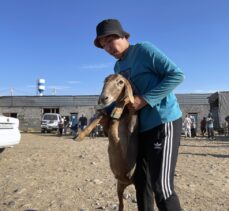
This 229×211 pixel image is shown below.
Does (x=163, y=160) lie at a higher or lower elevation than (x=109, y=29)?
lower

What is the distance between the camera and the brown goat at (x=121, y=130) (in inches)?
119

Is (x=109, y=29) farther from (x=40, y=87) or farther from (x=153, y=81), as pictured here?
(x=40, y=87)

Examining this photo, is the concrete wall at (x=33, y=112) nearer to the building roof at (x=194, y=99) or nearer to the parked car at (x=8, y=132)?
the building roof at (x=194, y=99)

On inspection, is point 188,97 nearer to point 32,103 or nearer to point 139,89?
point 32,103

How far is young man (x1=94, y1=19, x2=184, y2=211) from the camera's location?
2.98m

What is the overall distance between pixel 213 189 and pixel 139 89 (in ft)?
11.9

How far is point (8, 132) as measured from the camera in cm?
1020

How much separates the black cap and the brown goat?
344 millimetres

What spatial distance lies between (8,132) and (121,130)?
759 cm

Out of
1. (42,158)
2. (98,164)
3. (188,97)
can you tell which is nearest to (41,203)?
(98,164)

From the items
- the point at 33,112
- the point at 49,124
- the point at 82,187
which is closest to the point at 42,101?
the point at 33,112

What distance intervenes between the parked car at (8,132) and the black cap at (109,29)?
7.35m

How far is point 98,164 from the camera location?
8.98 m

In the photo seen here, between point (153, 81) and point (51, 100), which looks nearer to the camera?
point (153, 81)
